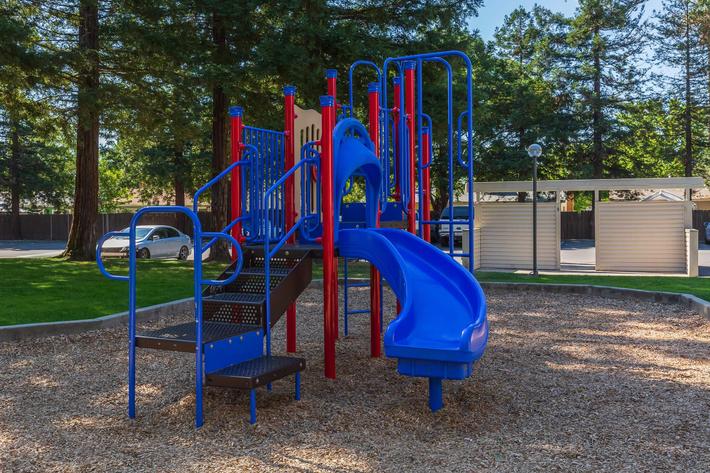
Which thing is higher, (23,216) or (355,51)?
(355,51)

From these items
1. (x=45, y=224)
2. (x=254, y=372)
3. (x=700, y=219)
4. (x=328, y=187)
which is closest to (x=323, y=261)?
(x=328, y=187)

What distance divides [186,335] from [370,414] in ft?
4.91

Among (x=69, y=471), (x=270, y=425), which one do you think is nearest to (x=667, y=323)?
(x=270, y=425)

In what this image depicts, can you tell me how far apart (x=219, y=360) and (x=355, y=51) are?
36.8 ft

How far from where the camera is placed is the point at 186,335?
194 inches

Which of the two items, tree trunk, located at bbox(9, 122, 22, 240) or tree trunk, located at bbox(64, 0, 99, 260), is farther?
tree trunk, located at bbox(9, 122, 22, 240)

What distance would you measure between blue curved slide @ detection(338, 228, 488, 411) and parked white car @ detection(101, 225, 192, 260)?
51.4 feet

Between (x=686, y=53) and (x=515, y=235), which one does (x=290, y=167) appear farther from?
(x=686, y=53)

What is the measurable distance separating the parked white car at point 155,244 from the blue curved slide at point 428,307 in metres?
15.7

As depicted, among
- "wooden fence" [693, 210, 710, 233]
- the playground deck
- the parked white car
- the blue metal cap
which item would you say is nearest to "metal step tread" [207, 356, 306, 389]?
the playground deck

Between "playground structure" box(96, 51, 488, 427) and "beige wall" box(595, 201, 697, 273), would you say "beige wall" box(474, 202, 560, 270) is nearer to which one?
"beige wall" box(595, 201, 697, 273)

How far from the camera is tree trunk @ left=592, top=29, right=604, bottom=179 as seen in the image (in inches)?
1395

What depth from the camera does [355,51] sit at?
14.8 m

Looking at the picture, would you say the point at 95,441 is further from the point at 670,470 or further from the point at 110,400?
the point at 670,470
